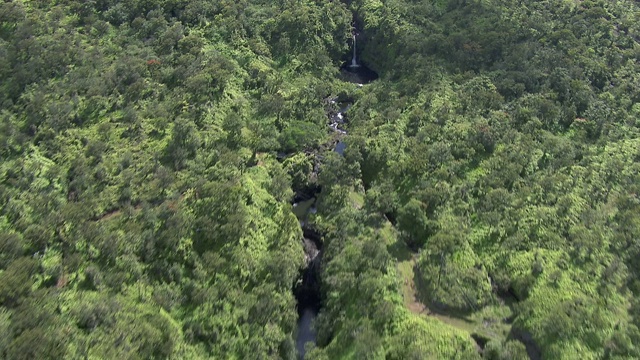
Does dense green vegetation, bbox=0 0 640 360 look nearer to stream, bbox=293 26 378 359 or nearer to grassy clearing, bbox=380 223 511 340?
grassy clearing, bbox=380 223 511 340

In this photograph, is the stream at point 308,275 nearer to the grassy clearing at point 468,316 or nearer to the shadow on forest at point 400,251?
the shadow on forest at point 400,251

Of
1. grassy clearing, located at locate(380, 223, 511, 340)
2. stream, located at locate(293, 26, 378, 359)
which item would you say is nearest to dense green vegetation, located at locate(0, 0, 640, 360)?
grassy clearing, located at locate(380, 223, 511, 340)

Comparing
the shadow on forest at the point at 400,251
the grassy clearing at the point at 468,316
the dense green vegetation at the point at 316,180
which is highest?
the dense green vegetation at the point at 316,180

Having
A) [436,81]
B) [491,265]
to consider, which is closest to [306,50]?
[436,81]

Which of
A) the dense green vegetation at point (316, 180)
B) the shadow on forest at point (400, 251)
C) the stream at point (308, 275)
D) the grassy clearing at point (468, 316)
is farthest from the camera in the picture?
the shadow on forest at point (400, 251)

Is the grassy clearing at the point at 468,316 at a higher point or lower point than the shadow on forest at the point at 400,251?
higher

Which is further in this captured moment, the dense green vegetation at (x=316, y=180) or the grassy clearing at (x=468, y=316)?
the grassy clearing at (x=468, y=316)

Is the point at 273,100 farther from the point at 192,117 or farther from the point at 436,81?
the point at 436,81

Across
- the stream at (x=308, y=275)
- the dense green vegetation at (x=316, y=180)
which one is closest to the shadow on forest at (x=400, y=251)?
the dense green vegetation at (x=316, y=180)

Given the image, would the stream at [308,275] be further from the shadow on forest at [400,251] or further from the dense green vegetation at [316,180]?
the shadow on forest at [400,251]

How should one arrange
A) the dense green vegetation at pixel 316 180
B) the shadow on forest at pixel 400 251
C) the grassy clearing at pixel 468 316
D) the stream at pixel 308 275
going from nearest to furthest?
the dense green vegetation at pixel 316 180, the grassy clearing at pixel 468 316, the stream at pixel 308 275, the shadow on forest at pixel 400 251
